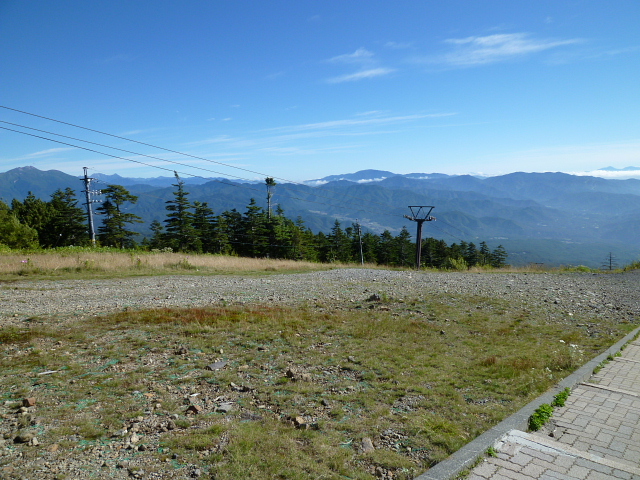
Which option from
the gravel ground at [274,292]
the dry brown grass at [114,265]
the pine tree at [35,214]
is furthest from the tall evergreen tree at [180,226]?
the gravel ground at [274,292]

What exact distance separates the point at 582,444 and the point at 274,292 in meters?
12.2

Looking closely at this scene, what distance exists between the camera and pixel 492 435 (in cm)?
479

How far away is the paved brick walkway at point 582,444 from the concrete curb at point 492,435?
9 centimetres

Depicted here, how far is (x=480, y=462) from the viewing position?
4.30 meters

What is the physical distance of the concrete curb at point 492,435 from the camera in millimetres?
4040

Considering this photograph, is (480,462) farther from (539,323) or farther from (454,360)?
(539,323)

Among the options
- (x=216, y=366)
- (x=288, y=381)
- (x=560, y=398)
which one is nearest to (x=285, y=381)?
(x=288, y=381)

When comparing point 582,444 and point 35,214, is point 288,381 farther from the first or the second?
point 35,214

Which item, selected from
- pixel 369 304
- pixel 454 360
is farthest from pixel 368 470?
pixel 369 304

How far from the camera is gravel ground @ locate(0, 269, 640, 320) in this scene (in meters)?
12.5

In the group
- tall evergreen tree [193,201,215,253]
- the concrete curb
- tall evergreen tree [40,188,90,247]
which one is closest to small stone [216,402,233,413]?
the concrete curb

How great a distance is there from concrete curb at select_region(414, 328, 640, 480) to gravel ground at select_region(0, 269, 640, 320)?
7.74 m

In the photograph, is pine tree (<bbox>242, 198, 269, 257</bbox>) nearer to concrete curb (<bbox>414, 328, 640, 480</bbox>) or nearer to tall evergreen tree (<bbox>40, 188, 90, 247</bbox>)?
tall evergreen tree (<bbox>40, 188, 90, 247</bbox>)

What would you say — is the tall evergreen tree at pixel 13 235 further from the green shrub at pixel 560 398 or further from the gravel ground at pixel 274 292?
the green shrub at pixel 560 398
